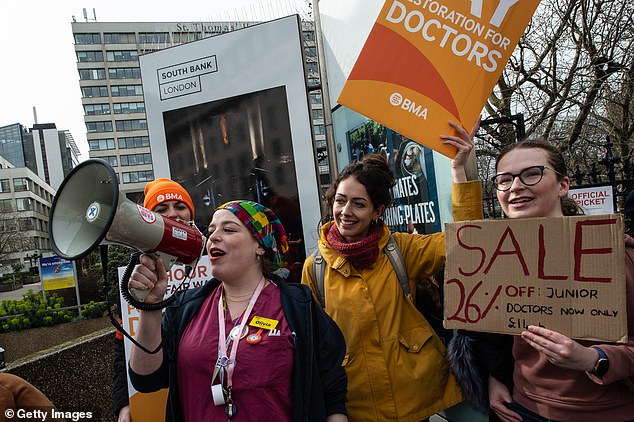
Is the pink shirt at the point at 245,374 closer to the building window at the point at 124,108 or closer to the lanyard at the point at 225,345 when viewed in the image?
the lanyard at the point at 225,345

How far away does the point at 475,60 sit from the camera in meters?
1.93

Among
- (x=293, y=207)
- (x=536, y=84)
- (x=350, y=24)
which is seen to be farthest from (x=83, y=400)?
(x=536, y=84)

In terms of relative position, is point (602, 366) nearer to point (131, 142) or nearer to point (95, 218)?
point (95, 218)

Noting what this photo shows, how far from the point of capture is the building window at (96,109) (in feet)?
237

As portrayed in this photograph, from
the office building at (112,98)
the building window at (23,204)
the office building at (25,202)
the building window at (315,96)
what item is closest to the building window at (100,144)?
the office building at (112,98)

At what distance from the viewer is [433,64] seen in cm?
196

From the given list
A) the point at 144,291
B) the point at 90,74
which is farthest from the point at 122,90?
the point at 144,291

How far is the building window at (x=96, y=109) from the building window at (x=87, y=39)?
10521 mm

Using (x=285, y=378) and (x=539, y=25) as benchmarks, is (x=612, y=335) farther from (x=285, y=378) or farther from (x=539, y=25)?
(x=539, y=25)

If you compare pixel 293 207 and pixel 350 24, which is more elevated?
pixel 350 24

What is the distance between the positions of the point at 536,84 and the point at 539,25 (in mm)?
1347

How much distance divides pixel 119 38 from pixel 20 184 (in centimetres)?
2884

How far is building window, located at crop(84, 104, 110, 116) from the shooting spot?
2840 inches

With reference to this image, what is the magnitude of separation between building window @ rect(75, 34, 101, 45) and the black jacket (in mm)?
84287
